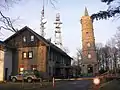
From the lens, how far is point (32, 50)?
5769 cm

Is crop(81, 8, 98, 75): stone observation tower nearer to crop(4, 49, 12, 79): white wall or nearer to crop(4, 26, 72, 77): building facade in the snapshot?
crop(4, 26, 72, 77): building facade

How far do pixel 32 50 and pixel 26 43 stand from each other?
77.4 inches

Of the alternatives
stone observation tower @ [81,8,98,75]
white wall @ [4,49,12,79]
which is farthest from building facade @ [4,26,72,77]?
stone observation tower @ [81,8,98,75]

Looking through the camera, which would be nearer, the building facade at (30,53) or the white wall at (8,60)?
the white wall at (8,60)

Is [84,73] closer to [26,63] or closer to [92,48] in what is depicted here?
[92,48]

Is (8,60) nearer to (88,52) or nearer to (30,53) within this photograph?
(30,53)

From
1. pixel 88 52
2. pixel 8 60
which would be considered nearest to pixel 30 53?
pixel 8 60

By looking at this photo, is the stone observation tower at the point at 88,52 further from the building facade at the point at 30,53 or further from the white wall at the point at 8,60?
the white wall at the point at 8,60

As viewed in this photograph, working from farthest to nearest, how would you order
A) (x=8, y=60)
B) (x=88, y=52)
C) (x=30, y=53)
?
1. (x=88, y=52)
2. (x=30, y=53)
3. (x=8, y=60)

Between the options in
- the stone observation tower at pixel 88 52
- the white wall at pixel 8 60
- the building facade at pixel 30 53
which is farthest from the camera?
the stone observation tower at pixel 88 52

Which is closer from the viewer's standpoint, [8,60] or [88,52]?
[8,60]

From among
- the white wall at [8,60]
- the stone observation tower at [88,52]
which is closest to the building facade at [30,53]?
the white wall at [8,60]

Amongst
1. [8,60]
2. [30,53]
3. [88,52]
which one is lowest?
[8,60]

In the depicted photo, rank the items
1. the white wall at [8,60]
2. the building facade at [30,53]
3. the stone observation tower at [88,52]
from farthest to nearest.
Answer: the stone observation tower at [88,52]
the building facade at [30,53]
the white wall at [8,60]
